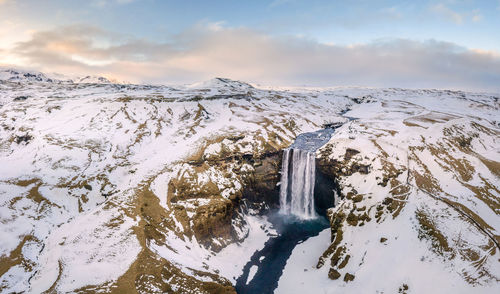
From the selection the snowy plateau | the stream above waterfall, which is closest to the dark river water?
the stream above waterfall

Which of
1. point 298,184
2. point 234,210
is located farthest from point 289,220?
point 234,210

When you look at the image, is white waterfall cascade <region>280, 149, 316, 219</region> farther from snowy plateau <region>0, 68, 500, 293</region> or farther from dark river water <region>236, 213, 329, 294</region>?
dark river water <region>236, 213, 329, 294</region>

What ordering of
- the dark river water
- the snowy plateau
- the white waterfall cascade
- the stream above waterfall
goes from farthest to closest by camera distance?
the white waterfall cascade, the stream above waterfall, the dark river water, the snowy plateau

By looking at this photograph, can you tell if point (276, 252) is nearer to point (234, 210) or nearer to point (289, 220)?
point (289, 220)

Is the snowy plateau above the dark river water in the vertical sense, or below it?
above

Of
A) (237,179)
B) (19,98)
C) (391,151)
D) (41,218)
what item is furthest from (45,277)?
(19,98)

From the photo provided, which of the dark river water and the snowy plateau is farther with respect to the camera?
the dark river water
